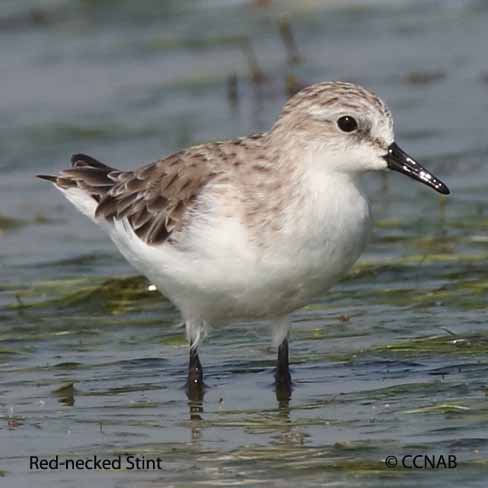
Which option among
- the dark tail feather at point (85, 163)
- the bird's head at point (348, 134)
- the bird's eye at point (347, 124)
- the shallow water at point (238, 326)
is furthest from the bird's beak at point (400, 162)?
the dark tail feather at point (85, 163)

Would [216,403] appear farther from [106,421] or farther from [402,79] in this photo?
[402,79]

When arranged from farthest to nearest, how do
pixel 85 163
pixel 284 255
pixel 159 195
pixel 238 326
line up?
pixel 85 163, pixel 238 326, pixel 159 195, pixel 284 255

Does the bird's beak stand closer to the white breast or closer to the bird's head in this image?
the bird's head

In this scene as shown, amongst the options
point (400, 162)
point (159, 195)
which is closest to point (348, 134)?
point (400, 162)

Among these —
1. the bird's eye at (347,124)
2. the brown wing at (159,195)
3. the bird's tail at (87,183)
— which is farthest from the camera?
the bird's tail at (87,183)

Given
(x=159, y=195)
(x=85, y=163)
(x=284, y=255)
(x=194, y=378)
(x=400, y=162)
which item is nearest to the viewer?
(x=284, y=255)

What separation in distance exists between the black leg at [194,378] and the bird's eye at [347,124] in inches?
60.7

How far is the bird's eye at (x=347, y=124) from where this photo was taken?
800 centimetres

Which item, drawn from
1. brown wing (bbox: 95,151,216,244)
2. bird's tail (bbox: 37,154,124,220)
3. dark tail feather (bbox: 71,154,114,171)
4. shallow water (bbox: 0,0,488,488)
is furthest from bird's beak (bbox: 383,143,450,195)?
dark tail feather (bbox: 71,154,114,171)

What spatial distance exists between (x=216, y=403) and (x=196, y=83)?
331 inches

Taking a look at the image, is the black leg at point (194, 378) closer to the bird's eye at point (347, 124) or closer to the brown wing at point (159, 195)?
the brown wing at point (159, 195)

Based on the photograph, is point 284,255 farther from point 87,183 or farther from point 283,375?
point 87,183

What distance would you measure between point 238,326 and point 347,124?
2.06m

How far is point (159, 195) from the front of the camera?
28.9 ft
